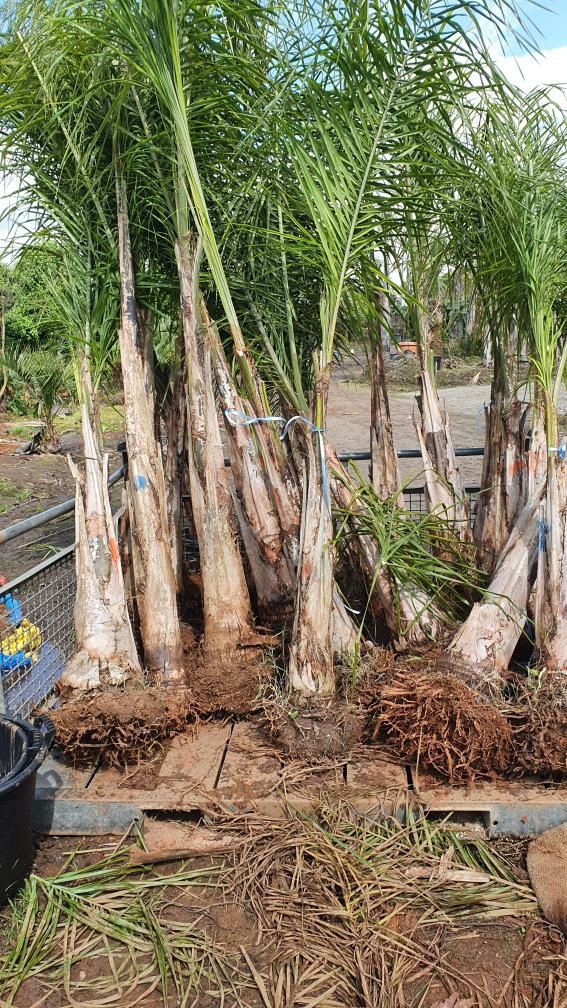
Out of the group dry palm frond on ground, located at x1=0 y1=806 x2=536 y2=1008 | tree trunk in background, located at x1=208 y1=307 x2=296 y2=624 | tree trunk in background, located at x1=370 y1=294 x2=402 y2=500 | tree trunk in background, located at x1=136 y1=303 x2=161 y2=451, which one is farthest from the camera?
tree trunk in background, located at x1=370 y1=294 x2=402 y2=500

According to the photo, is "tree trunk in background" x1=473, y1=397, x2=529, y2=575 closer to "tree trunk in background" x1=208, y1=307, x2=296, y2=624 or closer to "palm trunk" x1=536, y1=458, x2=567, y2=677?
"palm trunk" x1=536, y1=458, x2=567, y2=677

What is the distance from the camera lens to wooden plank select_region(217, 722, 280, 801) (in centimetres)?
294

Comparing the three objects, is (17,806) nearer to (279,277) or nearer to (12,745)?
(12,745)

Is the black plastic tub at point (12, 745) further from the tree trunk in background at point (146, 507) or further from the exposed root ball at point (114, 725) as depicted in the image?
the tree trunk in background at point (146, 507)

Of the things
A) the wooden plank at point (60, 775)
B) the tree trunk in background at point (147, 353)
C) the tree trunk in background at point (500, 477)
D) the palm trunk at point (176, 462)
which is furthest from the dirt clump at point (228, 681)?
the tree trunk in background at point (500, 477)

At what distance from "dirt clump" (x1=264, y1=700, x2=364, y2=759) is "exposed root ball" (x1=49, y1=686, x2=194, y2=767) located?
1.51 feet

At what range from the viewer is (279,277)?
3949mm

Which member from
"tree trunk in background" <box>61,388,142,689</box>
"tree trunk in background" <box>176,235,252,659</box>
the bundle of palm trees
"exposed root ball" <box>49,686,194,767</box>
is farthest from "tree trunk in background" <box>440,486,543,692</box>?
"tree trunk in background" <box>61,388,142,689</box>

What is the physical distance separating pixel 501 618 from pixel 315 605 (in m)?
0.76

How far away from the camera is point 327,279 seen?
323 centimetres

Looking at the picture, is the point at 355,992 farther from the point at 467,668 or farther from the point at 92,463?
the point at 92,463

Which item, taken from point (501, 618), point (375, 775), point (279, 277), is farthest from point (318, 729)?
point (279, 277)

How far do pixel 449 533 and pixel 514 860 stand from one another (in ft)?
5.64

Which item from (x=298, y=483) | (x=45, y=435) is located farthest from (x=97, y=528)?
(x=45, y=435)
